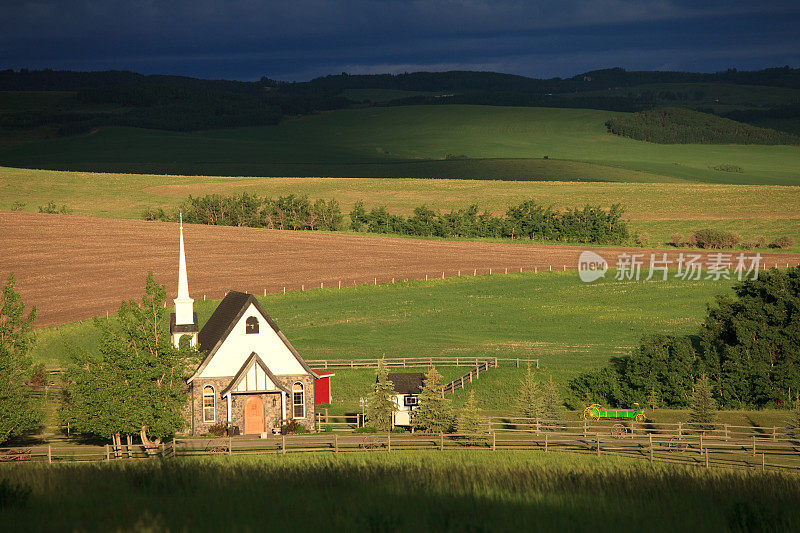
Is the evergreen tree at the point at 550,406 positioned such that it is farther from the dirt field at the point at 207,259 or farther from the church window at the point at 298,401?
the dirt field at the point at 207,259

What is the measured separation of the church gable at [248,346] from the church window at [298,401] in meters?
0.66

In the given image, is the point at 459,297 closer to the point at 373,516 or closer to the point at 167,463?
the point at 167,463

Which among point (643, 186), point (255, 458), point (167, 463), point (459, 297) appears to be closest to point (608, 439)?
point (255, 458)

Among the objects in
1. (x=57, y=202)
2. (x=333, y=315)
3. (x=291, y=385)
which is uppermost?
(x=57, y=202)

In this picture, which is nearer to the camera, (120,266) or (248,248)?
(120,266)

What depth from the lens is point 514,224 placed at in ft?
367

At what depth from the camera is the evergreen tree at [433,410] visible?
36.7 metres

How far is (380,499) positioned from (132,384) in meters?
19.7

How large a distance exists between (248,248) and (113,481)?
258 feet

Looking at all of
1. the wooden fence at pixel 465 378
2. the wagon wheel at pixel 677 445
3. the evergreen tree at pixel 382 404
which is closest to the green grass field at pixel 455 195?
the wooden fence at pixel 465 378

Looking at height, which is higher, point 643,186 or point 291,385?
point 643,186

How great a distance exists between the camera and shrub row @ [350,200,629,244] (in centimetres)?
10719

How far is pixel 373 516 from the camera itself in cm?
1466

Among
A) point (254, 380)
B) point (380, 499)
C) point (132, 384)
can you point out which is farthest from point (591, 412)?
point (380, 499)
